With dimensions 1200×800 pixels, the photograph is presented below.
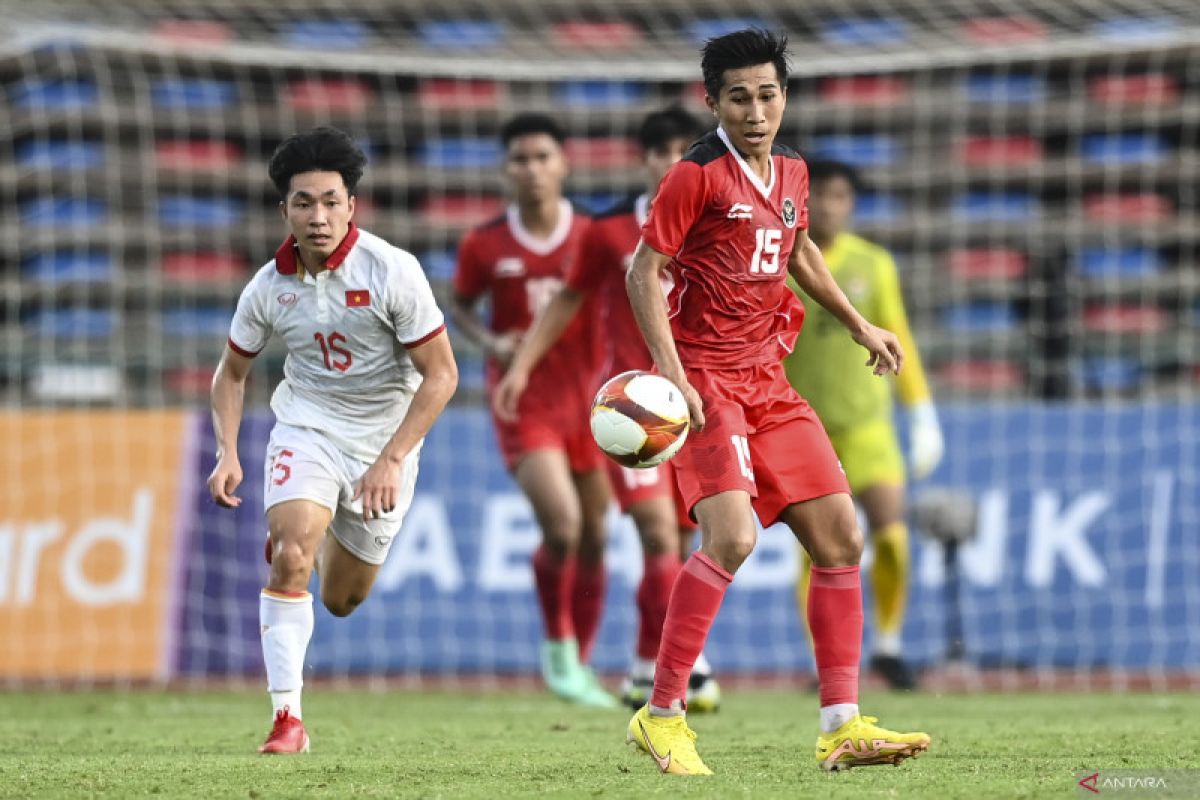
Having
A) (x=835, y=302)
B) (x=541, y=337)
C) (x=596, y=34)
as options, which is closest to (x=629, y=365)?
(x=541, y=337)

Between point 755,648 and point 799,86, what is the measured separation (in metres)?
7.04

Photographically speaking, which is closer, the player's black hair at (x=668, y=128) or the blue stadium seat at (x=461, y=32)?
the player's black hair at (x=668, y=128)

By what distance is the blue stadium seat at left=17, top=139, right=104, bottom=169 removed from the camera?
1522 cm

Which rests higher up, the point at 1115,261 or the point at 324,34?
the point at 324,34

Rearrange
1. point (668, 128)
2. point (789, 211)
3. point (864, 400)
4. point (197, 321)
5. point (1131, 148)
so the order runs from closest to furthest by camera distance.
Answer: point (789, 211) → point (668, 128) → point (864, 400) → point (197, 321) → point (1131, 148)

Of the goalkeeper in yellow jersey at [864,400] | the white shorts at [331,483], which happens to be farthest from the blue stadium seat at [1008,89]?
the white shorts at [331,483]

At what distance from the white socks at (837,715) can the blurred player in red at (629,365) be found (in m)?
2.47

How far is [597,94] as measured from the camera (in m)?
15.9

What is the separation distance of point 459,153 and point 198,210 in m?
2.30

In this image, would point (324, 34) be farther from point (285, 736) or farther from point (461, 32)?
point (285, 736)

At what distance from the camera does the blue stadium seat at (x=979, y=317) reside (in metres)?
14.6

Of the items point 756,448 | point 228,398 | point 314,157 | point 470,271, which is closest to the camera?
point 756,448

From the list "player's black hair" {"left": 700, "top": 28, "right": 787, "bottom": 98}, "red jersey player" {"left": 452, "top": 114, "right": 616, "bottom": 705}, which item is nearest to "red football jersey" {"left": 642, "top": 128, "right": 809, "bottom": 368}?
"player's black hair" {"left": 700, "top": 28, "right": 787, "bottom": 98}

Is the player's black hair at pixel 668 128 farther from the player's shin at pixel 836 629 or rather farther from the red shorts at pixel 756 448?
the player's shin at pixel 836 629
